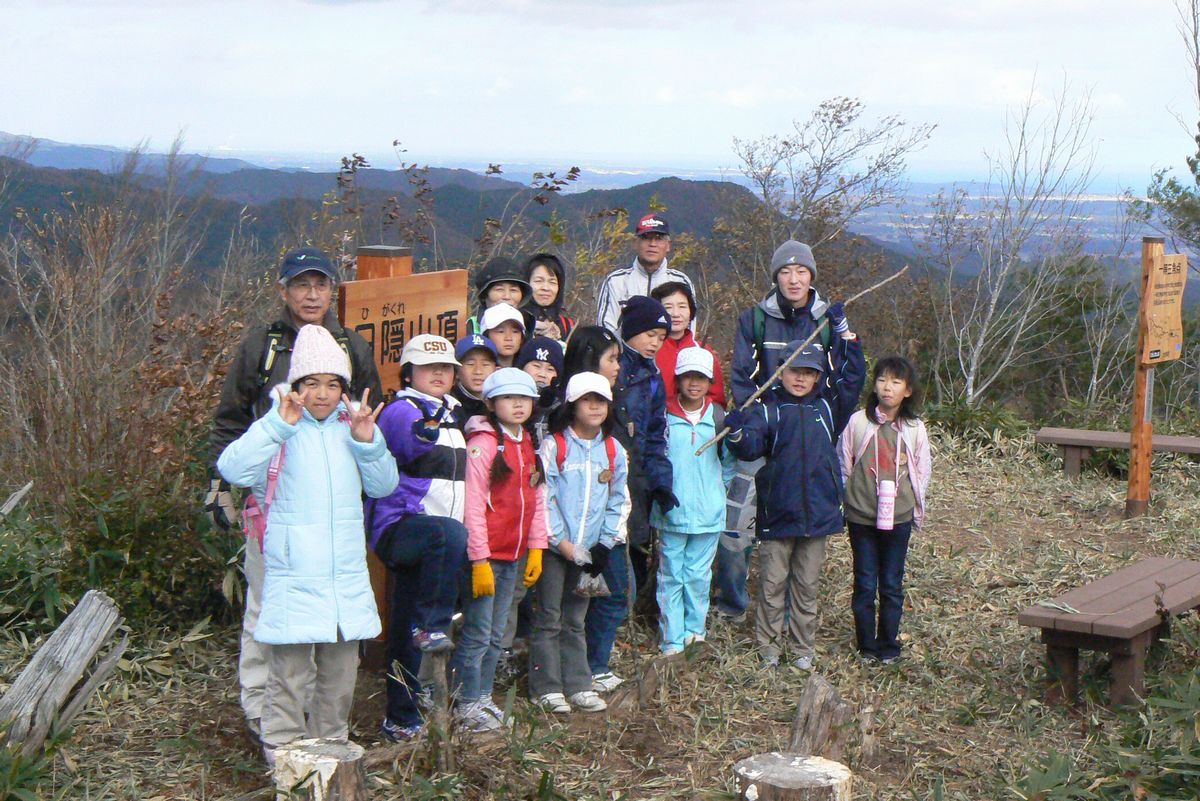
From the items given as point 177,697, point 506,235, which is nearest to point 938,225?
point 506,235


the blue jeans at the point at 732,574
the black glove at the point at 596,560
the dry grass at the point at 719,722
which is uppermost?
the black glove at the point at 596,560

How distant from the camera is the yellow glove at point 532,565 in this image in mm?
4730

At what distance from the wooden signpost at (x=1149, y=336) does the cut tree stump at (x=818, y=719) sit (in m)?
5.38

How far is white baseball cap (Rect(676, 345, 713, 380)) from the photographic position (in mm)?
5434

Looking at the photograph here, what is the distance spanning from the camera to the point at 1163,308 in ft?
28.1

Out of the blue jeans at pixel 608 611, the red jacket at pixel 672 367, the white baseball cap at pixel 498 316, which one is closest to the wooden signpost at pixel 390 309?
the white baseball cap at pixel 498 316

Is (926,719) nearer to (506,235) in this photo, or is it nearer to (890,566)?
(890,566)

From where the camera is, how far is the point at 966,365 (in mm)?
14430

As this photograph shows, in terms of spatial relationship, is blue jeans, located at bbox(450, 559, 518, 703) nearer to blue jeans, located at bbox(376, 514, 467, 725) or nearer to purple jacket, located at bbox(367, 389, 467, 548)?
blue jeans, located at bbox(376, 514, 467, 725)

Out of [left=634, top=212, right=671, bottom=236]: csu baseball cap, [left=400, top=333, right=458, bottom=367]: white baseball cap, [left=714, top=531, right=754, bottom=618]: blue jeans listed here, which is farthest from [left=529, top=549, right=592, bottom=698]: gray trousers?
[left=634, top=212, right=671, bottom=236]: csu baseball cap

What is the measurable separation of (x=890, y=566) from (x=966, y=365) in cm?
928

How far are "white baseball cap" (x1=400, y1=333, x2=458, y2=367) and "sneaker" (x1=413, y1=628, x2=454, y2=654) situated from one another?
1.01 metres

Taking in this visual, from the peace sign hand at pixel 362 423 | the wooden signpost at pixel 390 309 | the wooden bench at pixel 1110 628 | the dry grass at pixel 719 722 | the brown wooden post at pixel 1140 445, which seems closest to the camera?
the peace sign hand at pixel 362 423

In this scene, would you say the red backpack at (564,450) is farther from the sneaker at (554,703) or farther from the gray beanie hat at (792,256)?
the gray beanie hat at (792,256)
